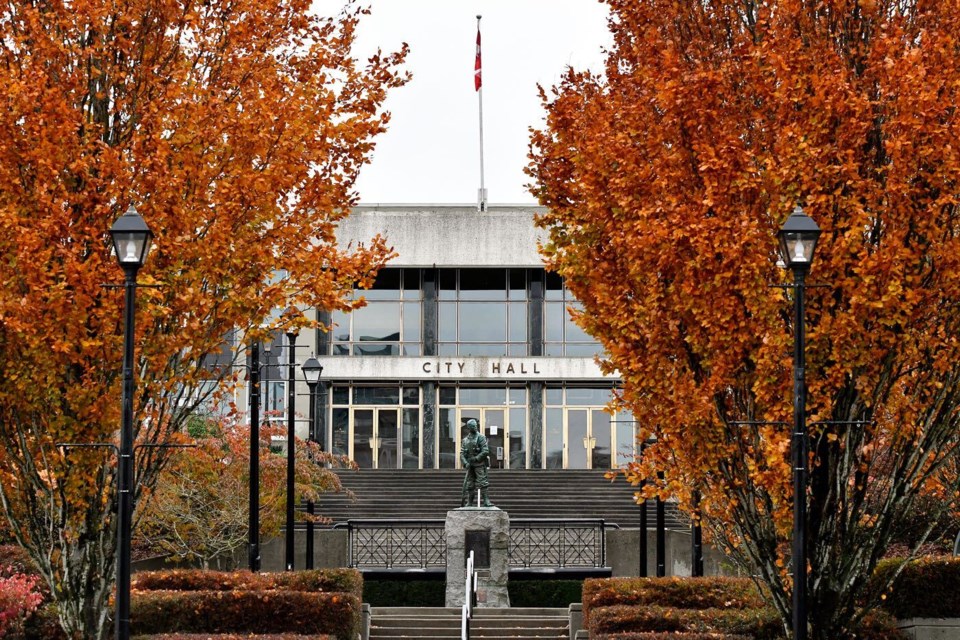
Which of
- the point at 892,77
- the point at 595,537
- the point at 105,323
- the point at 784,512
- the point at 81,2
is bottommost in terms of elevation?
the point at 595,537

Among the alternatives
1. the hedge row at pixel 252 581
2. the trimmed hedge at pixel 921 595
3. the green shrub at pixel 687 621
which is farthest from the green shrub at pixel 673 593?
the hedge row at pixel 252 581

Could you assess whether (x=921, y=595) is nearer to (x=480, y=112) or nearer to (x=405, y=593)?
(x=405, y=593)

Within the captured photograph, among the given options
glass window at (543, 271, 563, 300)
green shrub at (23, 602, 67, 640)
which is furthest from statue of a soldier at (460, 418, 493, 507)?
Answer: glass window at (543, 271, 563, 300)

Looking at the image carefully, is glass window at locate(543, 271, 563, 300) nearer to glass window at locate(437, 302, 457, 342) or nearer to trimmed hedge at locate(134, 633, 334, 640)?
glass window at locate(437, 302, 457, 342)

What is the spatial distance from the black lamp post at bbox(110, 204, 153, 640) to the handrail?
9849mm

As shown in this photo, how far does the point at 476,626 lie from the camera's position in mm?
21688

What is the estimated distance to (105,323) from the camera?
40.2 feet

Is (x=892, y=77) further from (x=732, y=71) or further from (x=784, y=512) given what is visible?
(x=784, y=512)

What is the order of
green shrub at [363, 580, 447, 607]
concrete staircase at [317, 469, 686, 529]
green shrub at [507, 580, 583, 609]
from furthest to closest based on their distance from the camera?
concrete staircase at [317, 469, 686, 529]
green shrub at [363, 580, 447, 607]
green shrub at [507, 580, 583, 609]

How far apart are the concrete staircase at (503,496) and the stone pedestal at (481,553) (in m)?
12.0

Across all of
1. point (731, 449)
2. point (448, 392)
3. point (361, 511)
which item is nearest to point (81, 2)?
point (731, 449)

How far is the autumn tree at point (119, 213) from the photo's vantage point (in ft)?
40.2

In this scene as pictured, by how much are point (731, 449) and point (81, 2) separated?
24.2 ft

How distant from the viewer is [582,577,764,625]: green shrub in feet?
57.5
